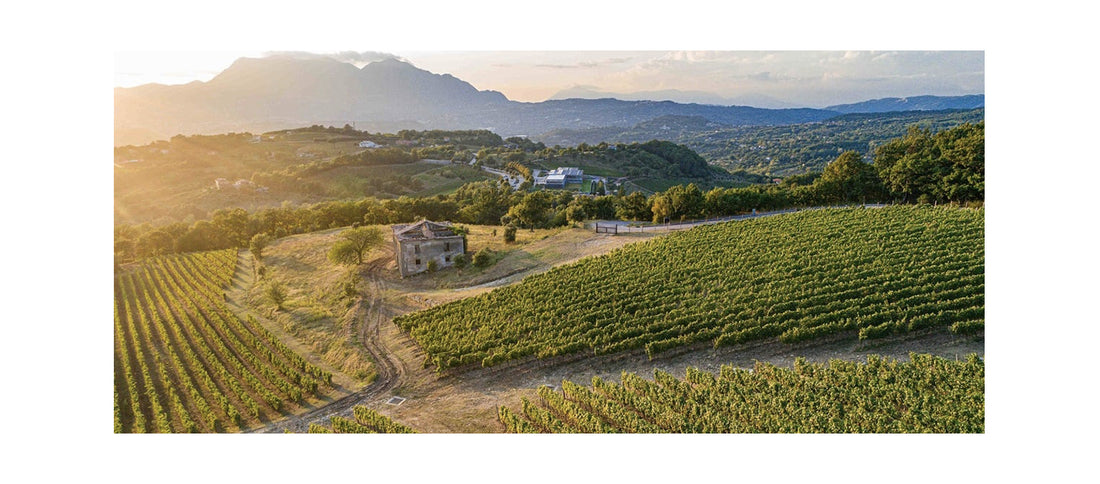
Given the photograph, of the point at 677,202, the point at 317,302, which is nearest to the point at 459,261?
the point at 317,302

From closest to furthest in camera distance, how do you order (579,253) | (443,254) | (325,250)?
(579,253) → (443,254) → (325,250)

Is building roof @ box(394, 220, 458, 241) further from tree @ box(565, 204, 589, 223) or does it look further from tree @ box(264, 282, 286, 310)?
tree @ box(565, 204, 589, 223)

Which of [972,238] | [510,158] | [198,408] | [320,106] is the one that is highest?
[320,106]

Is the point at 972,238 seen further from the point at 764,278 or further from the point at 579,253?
the point at 579,253

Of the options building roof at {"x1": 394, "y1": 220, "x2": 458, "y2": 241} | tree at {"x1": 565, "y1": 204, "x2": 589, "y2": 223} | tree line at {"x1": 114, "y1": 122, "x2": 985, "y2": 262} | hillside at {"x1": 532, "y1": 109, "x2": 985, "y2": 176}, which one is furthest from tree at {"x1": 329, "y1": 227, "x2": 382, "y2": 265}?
hillside at {"x1": 532, "y1": 109, "x2": 985, "y2": 176}

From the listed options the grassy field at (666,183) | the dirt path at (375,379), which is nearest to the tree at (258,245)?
the dirt path at (375,379)

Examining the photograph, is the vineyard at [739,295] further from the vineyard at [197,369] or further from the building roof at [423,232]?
the building roof at [423,232]
